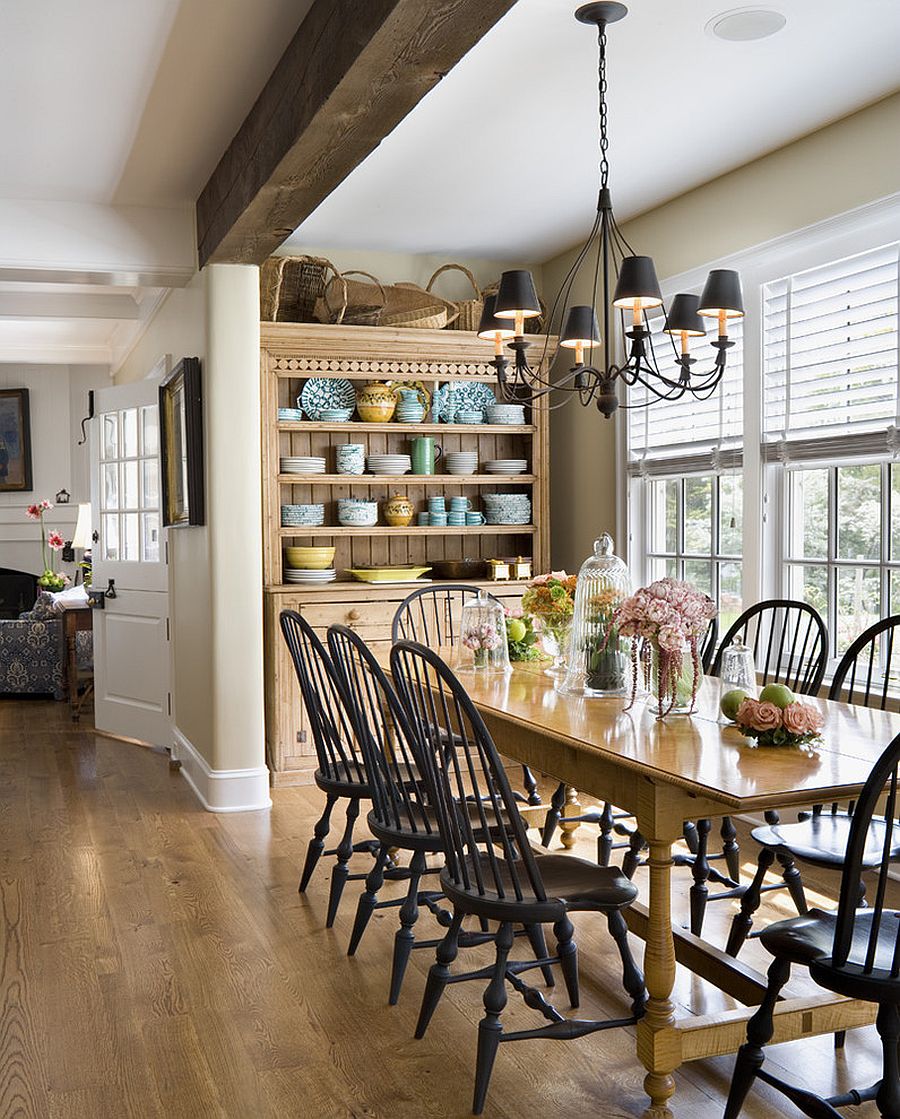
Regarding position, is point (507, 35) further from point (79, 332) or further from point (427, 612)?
point (79, 332)

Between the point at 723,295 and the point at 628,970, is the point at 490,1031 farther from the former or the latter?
the point at 723,295

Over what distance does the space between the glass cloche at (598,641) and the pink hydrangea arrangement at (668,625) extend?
0.26m

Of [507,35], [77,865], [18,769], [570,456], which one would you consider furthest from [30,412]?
[507,35]

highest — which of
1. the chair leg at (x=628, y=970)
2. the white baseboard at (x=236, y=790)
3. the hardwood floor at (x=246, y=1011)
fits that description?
the chair leg at (x=628, y=970)

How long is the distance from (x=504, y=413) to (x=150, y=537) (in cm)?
212

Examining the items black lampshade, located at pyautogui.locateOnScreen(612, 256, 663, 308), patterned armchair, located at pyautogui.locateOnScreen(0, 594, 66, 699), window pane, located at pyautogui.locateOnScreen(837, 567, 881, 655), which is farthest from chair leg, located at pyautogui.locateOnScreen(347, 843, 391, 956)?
patterned armchair, located at pyautogui.locateOnScreen(0, 594, 66, 699)

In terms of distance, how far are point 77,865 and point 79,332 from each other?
5269 mm

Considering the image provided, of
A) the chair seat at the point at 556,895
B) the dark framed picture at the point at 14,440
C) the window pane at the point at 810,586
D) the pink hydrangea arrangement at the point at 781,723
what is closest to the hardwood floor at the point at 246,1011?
the chair seat at the point at 556,895

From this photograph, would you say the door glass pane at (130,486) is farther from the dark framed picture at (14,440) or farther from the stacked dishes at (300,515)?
the dark framed picture at (14,440)

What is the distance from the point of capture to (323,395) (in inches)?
238

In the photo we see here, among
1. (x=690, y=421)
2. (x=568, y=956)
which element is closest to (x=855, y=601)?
(x=690, y=421)

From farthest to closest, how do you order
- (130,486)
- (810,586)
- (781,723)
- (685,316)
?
1. (130,486)
2. (810,586)
3. (685,316)
4. (781,723)

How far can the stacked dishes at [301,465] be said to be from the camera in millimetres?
5883

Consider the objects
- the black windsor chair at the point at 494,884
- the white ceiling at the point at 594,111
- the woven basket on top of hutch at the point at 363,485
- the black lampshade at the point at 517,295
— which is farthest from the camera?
the woven basket on top of hutch at the point at 363,485
